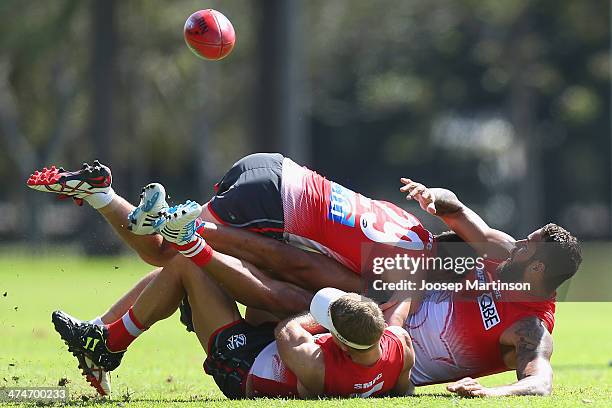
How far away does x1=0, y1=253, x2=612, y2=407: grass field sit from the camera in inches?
293

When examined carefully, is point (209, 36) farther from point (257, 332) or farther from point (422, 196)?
point (257, 332)

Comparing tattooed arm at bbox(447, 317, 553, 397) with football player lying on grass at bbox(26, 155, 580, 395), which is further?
football player lying on grass at bbox(26, 155, 580, 395)

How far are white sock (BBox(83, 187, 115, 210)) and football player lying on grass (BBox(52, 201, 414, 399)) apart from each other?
0.81m

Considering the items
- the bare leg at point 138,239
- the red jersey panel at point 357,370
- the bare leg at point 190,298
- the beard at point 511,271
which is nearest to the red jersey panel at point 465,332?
the beard at point 511,271

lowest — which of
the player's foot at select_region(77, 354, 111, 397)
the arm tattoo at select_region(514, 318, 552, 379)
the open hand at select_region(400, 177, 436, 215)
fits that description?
the player's foot at select_region(77, 354, 111, 397)

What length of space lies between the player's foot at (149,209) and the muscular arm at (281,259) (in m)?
0.79

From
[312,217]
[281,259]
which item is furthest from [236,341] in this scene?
[312,217]

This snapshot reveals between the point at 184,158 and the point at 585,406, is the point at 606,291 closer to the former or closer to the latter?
the point at 585,406

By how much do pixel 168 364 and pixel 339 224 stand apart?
287 cm

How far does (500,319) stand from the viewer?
7922 mm

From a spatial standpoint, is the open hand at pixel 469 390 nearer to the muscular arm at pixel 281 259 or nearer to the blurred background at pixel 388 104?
the muscular arm at pixel 281 259

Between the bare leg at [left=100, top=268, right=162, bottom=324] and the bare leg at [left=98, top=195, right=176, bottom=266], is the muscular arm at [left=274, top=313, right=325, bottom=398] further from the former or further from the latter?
the bare leg at [left=100, top=268, right=162, bottom=324]

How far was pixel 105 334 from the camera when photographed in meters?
8.05

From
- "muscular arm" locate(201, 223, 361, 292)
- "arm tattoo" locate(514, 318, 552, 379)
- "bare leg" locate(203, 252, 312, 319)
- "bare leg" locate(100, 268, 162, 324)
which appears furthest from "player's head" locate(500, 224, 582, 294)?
"bare leg" locate(100, 268, 162, 324)
